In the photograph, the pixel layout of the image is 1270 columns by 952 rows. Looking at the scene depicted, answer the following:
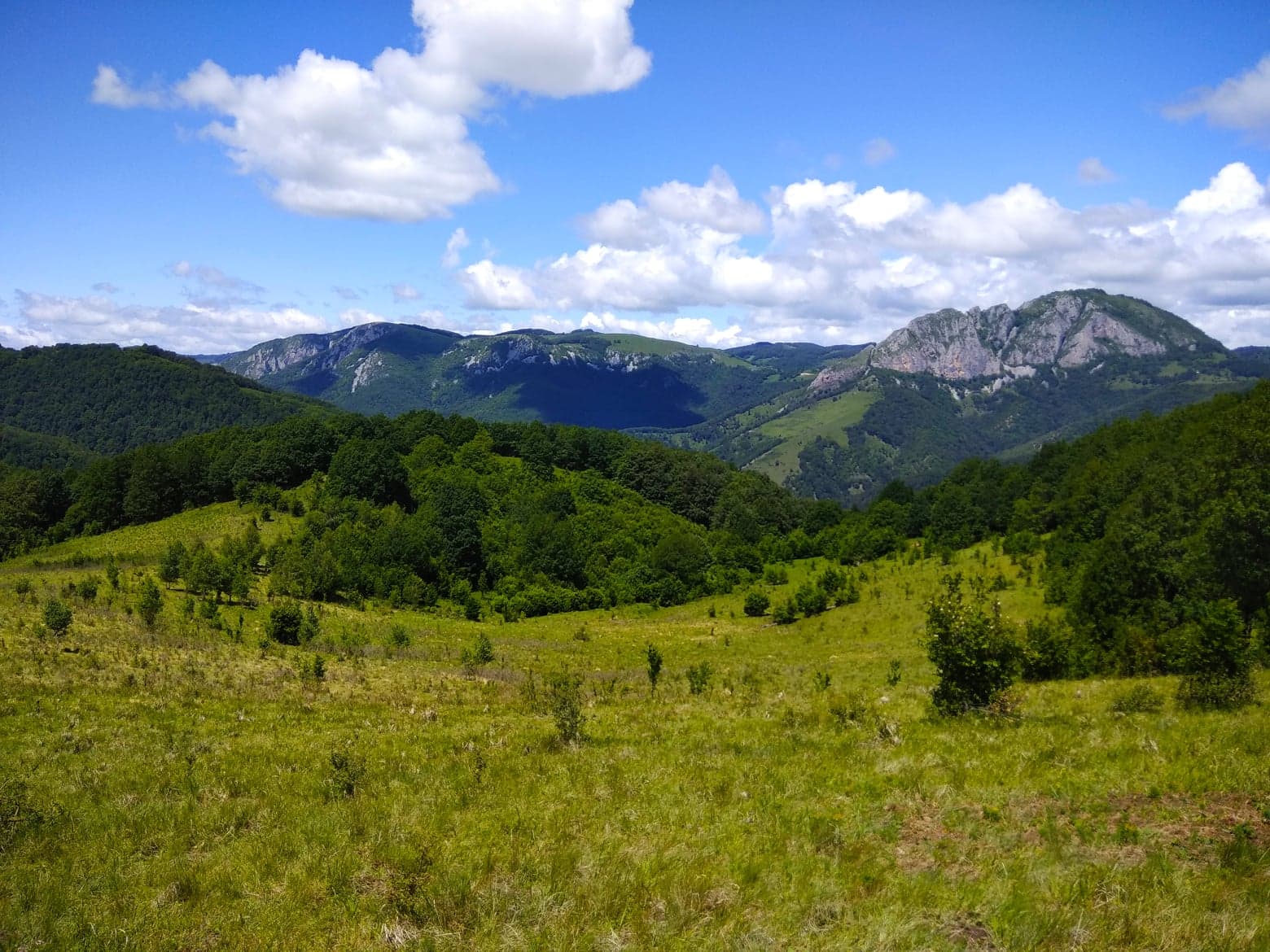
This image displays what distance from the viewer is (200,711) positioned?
18.9 meters

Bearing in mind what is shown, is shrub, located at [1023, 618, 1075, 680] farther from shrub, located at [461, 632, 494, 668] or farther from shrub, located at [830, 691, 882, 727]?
shrub, located at [461, 632, 494, 668]

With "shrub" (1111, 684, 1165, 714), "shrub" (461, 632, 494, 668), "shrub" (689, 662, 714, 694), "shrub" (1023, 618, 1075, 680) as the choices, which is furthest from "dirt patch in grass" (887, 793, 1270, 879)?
"shrub" (461, 632, 494, 668)

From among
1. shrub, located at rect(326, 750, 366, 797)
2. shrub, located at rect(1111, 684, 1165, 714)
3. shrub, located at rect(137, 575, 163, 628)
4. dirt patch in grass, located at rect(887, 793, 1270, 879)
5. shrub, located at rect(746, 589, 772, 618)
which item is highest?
dirt patch in grass, located at rect(887, 793, 1270, 879)

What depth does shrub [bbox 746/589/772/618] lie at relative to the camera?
71188mm

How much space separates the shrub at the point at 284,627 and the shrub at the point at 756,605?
44.9m

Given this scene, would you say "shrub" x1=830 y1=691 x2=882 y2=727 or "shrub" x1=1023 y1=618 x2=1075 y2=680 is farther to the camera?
"shrub" x1=1023 y1=618 x2=1075 y2=680

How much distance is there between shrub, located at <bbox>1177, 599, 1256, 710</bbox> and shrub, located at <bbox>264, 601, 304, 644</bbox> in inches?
1623

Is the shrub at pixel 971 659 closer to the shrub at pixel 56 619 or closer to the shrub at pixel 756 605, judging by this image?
the shrub at pixel 56 619

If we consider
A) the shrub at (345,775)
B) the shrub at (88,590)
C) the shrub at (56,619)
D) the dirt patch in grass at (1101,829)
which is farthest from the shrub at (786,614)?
the shrub at (345,775)

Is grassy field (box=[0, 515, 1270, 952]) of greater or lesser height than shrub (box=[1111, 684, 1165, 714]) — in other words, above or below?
above

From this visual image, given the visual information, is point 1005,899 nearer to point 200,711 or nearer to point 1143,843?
point 1143,843

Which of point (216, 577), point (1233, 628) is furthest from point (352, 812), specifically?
point (216, 577)

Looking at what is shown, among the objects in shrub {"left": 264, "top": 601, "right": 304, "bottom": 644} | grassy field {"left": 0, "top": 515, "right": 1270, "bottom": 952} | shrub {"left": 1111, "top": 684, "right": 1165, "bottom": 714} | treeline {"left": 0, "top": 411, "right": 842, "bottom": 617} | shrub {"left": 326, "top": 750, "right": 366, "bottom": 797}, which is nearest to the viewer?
grassy field {"left": 0, "top": 515, "right": 1270, "bottom": 952}

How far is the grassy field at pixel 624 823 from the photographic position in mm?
7785
